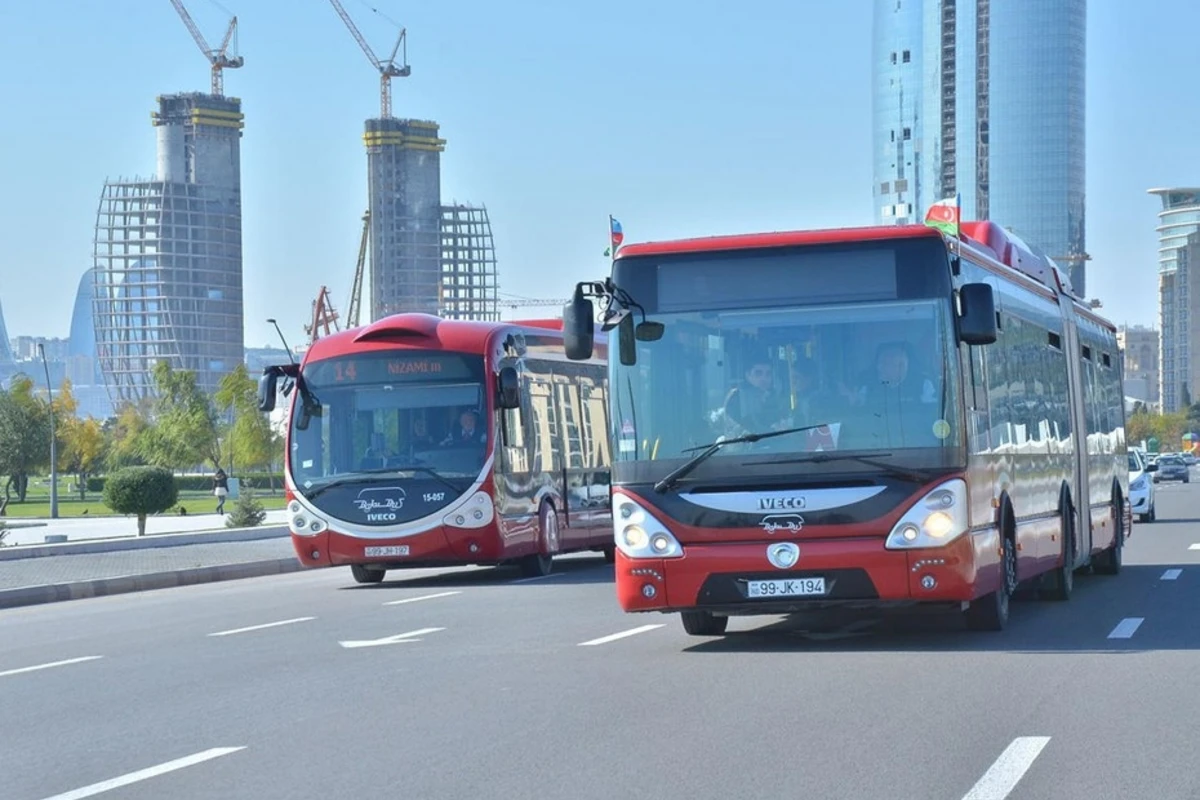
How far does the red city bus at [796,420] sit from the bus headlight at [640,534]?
0.01 metres

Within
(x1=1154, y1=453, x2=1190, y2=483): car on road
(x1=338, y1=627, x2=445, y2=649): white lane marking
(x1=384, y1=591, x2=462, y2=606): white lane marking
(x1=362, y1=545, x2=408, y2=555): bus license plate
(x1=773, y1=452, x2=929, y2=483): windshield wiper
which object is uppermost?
(x1=773, y1=452, x2=929, y2=483): windshield wiper

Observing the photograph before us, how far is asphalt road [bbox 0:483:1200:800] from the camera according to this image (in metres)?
8.27

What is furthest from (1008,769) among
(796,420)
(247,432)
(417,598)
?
(247,432)

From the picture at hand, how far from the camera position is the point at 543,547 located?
2583 centimetres

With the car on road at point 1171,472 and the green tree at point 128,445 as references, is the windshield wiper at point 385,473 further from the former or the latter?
the green tree at point 128,445

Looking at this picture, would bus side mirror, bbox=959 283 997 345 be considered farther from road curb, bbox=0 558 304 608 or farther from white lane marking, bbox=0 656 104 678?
road curb, bbox=0 558 304 608

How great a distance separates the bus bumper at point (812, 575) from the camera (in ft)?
42.7

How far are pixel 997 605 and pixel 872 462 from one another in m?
2.13

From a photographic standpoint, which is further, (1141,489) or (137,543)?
(1141,489)

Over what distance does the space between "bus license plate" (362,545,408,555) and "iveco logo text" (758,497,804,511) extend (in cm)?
1112

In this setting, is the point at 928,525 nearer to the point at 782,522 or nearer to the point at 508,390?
the point at 782,522

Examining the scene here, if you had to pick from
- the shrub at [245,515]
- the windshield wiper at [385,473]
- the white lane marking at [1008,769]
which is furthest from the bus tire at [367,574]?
the shrub at [245,515]

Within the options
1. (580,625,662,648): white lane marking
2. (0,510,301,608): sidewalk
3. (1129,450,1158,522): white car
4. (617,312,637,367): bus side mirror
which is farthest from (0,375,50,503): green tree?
(617,312,637,367): bus side mirror

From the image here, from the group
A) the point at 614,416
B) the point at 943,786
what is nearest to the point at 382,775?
the point at 943,786
